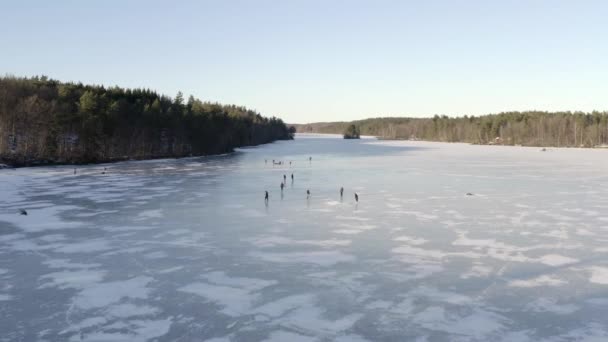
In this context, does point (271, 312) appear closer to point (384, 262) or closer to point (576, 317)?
point (384, 262)

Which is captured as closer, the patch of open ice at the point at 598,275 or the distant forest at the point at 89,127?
the patch of open ice at the point at 598,275

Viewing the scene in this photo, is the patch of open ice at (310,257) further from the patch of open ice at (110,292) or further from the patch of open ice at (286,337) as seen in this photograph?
the patch of open ice at (286,337)

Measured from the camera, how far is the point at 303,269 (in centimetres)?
1372

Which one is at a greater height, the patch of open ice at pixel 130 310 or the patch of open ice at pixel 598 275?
the patch of open ice at pixel 130 310

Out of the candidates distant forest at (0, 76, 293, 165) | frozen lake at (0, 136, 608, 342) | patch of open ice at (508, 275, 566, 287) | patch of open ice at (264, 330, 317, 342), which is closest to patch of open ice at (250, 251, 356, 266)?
frozen lake at (0, 136, 608, 342)

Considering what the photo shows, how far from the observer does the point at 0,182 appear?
121 ft

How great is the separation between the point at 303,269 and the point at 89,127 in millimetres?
60899

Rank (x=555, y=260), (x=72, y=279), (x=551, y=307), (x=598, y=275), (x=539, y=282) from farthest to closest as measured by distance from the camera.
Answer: (x=555, y=260) → (x=598, y=275) → (x=72, y=279) → (x=539, y=282) → (x=551, y=307)

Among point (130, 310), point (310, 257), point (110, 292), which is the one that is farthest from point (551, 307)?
point (110, 292)

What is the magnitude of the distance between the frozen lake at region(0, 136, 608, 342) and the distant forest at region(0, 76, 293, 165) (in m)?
38.4

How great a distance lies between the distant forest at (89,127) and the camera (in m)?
60.2

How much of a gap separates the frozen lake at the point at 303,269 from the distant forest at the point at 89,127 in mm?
38365

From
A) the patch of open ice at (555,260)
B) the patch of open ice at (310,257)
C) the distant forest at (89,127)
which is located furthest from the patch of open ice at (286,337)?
the distant forest at (89,127)

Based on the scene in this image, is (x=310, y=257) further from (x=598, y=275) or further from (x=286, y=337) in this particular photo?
(x=598, y=275)
